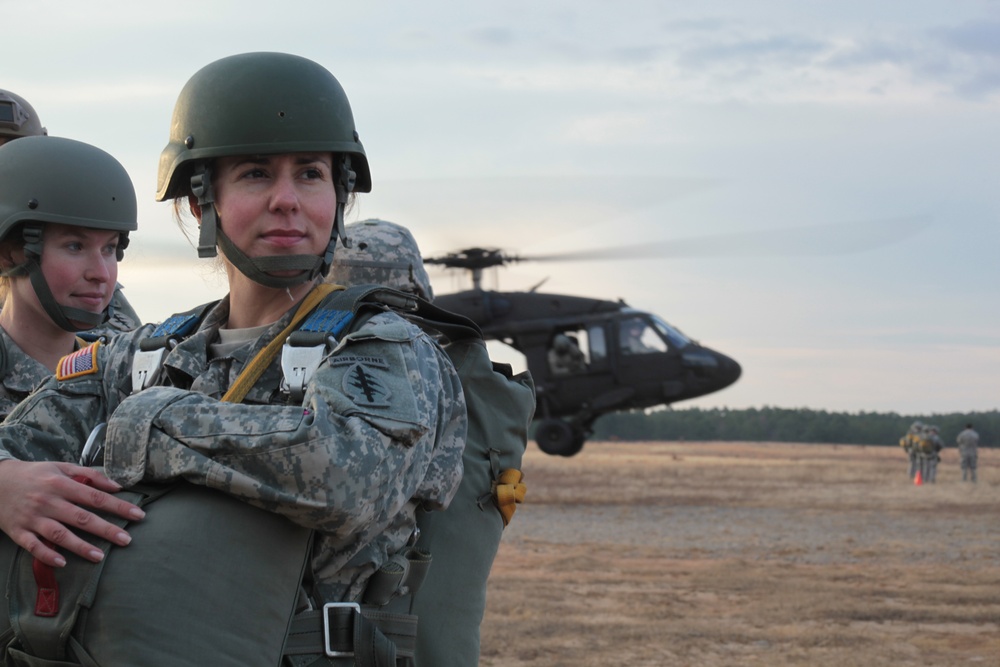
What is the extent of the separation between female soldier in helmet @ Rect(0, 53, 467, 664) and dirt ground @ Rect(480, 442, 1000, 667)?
616cm

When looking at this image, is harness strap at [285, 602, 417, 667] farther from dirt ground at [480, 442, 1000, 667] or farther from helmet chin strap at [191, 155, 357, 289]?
dirt ground at [480, 442, 1000, 667]

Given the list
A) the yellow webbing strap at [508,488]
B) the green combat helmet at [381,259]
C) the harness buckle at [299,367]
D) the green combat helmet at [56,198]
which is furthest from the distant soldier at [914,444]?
the harness buckle at [299,367]

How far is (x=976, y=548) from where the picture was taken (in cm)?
1484

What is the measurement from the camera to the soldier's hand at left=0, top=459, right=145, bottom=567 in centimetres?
182

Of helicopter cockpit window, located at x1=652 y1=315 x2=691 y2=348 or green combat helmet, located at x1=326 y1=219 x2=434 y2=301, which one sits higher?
helicopter cockpit window, located at x1=652 y1=315 x2=691 y2=348

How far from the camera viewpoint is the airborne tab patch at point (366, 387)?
1877 mm

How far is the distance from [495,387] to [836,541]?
1403 centimetres

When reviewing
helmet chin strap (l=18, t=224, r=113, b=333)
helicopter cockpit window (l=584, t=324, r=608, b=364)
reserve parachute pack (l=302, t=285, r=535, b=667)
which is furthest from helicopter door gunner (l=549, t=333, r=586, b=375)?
reserve parachute pack (l=302, t=285, r=535, b=667)

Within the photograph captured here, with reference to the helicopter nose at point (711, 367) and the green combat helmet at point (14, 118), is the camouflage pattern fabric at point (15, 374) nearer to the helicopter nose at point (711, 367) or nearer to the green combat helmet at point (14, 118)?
the green combat helmet at point (14, 118)

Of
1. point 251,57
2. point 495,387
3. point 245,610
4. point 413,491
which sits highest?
point 251,57

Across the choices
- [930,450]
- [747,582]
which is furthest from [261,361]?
[930,450]

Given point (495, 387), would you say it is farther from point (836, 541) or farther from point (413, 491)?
point (836, 541)

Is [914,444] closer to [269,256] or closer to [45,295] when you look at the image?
[45,295]

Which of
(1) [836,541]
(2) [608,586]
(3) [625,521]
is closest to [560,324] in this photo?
(3) [625,521]
